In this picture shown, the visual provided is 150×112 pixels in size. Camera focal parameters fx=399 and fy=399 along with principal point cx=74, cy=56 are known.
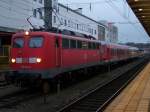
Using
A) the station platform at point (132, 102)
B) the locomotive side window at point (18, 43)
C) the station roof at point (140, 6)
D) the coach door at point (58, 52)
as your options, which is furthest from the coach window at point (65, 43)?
the station platform at point (132, 102)

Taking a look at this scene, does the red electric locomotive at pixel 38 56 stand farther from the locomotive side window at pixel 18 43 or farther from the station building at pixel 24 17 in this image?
the station building at pixel 24 17

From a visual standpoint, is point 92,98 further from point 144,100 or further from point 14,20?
point 14,20

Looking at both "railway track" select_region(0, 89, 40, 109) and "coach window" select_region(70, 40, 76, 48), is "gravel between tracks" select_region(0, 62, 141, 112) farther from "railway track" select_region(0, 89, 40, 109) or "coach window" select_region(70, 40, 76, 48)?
"coach window" select_region(70, 40, 76, 48)

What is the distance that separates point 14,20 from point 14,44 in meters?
29.4

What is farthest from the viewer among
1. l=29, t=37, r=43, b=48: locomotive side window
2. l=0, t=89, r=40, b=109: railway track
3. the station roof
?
the station roof

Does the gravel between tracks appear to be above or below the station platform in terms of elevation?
below

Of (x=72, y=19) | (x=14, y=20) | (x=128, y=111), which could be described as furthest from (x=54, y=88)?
(x=72, y=19)

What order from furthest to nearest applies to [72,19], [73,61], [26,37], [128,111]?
[72,19]
[73,61]
[26,37]
[128,111]

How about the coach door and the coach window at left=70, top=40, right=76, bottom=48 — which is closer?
the coach door

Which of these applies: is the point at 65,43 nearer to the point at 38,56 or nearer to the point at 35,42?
the point at 35,42

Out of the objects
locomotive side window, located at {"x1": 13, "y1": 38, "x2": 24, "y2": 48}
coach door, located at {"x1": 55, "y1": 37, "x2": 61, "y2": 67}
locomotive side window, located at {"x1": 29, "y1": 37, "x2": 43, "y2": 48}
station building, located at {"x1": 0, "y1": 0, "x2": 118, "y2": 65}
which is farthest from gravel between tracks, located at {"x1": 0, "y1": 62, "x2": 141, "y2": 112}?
station building, located at {"x1": 0, "y1": 0, "x2": 118, "y2": 65}

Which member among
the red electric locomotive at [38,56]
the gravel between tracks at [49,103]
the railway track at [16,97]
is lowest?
the gravel between tracks at [49,103]

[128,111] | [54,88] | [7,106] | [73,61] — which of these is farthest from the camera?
[73,61]

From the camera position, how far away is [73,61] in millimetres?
23016
